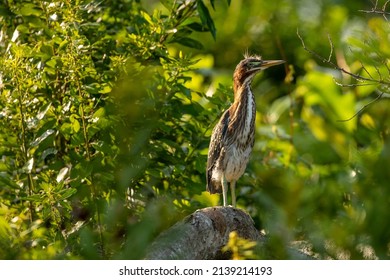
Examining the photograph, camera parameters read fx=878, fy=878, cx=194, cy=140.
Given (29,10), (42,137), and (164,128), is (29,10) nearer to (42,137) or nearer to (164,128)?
(42,137)

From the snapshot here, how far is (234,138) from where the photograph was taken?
505 cm

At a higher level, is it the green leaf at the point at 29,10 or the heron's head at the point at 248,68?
the green leaf at the point at 29,10

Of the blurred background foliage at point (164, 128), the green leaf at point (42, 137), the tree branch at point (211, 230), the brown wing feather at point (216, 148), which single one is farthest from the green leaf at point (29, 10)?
the tree branch at point (211, 230)

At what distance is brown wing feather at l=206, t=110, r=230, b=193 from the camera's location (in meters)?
4.98

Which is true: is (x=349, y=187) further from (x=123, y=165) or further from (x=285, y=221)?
(x=123, y=165)

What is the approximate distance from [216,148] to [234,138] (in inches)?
5.0

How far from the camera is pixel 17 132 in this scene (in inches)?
176

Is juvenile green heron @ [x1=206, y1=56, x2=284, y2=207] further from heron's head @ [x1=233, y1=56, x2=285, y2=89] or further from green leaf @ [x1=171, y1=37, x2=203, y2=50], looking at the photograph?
green leaf @ [x1=171, y1=37, x2=203, y2=50]

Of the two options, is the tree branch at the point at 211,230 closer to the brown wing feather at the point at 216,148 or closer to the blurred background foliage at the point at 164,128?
the blurred background foliage at the point at 164,128

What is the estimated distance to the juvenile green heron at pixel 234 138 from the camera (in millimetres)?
4988

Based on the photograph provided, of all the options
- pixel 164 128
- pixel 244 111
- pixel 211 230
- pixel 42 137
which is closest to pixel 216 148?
pixel 244 111

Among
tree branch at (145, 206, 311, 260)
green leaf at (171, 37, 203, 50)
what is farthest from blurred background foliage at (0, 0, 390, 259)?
tree branch at (145, 206, 311, 260)

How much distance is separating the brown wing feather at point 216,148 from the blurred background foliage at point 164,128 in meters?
0.08

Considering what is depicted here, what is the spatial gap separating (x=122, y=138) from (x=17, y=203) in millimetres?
3618
